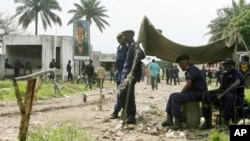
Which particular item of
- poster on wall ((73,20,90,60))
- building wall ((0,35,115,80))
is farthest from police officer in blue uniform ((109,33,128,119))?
building wall ((0,35,115,80))

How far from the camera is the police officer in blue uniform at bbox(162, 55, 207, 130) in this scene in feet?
24.6

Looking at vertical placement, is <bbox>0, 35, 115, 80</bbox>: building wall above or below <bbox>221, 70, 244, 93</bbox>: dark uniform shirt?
above

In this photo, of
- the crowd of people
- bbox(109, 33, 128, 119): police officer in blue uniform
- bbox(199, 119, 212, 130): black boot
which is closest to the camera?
the crowd of people

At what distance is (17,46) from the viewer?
3531 cm

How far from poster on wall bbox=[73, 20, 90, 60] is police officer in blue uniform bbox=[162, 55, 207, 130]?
1803 centimetres

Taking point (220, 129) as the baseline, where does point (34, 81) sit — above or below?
above

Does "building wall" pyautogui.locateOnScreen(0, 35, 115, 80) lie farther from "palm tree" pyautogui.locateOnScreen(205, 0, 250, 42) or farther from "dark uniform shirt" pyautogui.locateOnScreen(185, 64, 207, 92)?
"dark uniform shirt" pyautogui.locateOnScreen(185, 64, 207, 92)

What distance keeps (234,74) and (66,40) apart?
27263mm

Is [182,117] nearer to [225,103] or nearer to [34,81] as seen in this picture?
[225,103]

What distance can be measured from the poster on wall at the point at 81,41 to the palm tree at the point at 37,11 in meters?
29.4

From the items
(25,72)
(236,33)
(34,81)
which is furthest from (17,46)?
(34,81)

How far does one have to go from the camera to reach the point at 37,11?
5553cm

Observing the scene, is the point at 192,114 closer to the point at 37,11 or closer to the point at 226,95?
the point at 226,95

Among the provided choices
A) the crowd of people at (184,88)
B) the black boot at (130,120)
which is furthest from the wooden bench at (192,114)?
the black boot at (130,120)
